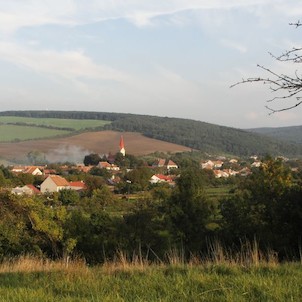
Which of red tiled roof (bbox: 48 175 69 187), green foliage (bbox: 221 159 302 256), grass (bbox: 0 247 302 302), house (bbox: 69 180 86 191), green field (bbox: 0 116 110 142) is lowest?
house (bbox: 69 180 86 191)

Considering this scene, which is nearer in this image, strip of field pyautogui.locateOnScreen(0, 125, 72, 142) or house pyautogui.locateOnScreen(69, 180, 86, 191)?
house pyautogui.locateOnScreen(69, 180, 86, 191)

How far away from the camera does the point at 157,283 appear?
159 inches

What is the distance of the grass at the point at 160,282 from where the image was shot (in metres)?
3.58

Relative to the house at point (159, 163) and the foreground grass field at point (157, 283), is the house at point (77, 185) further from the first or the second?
the foreground grass field at point (157, 283)

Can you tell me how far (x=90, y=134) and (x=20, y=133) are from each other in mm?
21701

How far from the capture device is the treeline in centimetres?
2028

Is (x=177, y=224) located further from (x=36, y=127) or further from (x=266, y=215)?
(x=36, y=127)

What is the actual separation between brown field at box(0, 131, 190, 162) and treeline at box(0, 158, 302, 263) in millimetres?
70237

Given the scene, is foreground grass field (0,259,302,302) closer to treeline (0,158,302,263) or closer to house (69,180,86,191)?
treeline (0,158,302,263)

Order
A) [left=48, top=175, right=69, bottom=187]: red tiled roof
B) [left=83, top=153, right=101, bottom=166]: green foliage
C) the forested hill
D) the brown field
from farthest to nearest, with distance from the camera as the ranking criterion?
the forested hill, the brown field, [left=83, top=153, right=101, bottom=166]: green foliage, [left=48, top=175, right=69, bottom=187]: red tiled roof

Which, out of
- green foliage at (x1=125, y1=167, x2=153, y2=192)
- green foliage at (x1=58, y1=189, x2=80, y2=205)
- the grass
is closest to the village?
green foliage at (x1=125, y1=167, x2=153, y2=192)

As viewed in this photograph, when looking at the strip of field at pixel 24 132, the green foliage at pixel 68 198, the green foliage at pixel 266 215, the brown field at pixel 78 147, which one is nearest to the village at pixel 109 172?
the brown field at pixel 78 147

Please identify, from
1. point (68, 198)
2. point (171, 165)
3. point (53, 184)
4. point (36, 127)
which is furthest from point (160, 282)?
point (36, 127)

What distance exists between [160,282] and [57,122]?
141922 millimetres
